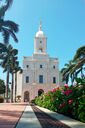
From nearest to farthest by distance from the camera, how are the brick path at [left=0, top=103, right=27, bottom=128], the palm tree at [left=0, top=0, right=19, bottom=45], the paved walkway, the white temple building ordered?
the paved walkway
the brick path at [left=0, top=103, right=27, bottom=128]
the palm tree at [left=0, top=0, right=19, bottom=45]
the white temple building

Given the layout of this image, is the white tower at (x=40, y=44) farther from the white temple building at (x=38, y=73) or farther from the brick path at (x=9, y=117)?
the brick path at (x=9, y=117)

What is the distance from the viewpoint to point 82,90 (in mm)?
4703

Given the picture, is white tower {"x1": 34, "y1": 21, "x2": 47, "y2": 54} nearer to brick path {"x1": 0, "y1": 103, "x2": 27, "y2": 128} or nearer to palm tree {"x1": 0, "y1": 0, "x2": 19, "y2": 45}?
palm tree {"x1": 0, "y1": 0, "x2": 19, "y2": 45}

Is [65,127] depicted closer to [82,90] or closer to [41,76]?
[82,90]

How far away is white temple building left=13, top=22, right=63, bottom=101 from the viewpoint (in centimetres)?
4162

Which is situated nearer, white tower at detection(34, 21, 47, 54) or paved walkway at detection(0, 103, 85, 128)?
paved walkway at detection(0, 103, 85, 128)

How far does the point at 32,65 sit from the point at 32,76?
116 inches

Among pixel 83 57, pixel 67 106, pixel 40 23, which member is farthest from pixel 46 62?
pixel 67 106

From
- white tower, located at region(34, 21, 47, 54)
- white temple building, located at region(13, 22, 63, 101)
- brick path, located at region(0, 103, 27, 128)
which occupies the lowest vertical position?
brick path, located at region(0, 103, 27, 128)

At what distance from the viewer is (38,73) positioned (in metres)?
42.6

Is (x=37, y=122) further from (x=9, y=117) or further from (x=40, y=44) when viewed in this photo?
(x=40, y=44)

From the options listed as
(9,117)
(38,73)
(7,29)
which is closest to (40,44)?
(38,73)

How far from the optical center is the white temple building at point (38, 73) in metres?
41.6

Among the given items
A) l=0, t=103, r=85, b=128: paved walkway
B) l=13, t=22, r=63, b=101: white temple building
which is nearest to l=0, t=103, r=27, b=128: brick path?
l=0, t=103, r=85, b=128: paved walkway
